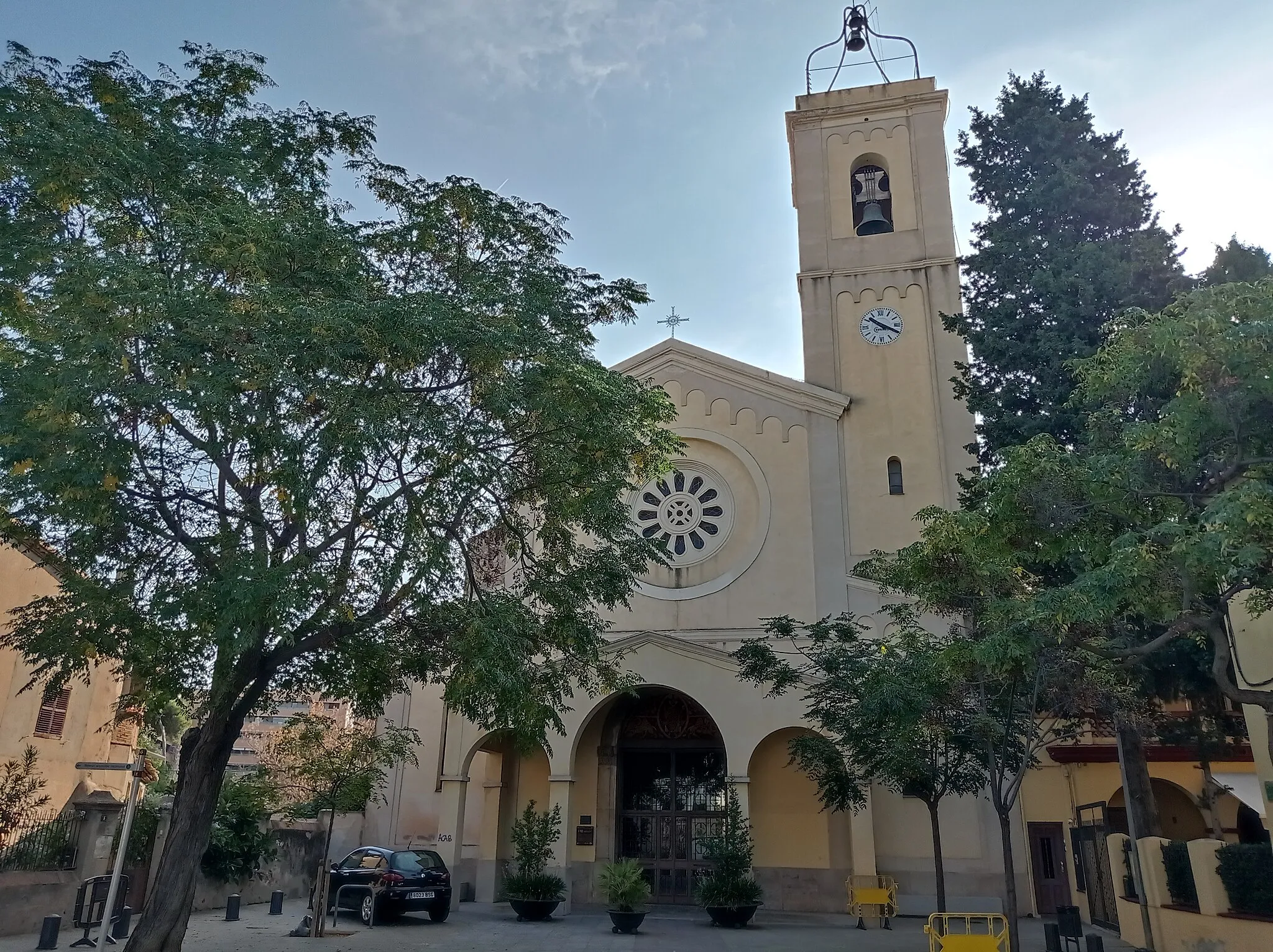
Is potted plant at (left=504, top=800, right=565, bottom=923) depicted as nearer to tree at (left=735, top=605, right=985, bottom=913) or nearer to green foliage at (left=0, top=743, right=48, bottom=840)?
tree at (left=735, top=605, right=985, bottom=913)

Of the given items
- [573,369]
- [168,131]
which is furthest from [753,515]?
[168,131]

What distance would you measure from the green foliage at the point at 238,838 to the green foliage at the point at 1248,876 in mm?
16913

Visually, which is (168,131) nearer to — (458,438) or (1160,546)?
(458,438)

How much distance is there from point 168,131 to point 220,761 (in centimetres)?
732

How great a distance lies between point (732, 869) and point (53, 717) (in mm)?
12422

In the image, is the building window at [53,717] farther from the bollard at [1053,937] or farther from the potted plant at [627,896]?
the bollard at [1053,937]

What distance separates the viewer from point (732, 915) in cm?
1631

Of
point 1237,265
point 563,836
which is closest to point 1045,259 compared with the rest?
point 1237,265

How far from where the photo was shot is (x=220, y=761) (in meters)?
11.0

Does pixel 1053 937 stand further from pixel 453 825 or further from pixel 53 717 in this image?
pixel 53 717

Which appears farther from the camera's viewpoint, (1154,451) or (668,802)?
(668,802)

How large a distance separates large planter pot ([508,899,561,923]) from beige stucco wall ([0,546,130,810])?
7711 millimetres

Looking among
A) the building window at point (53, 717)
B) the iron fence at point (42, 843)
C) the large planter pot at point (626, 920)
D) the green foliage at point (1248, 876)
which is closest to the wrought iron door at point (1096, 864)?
the green foliage at point (1248, 876)

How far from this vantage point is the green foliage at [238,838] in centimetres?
1852
